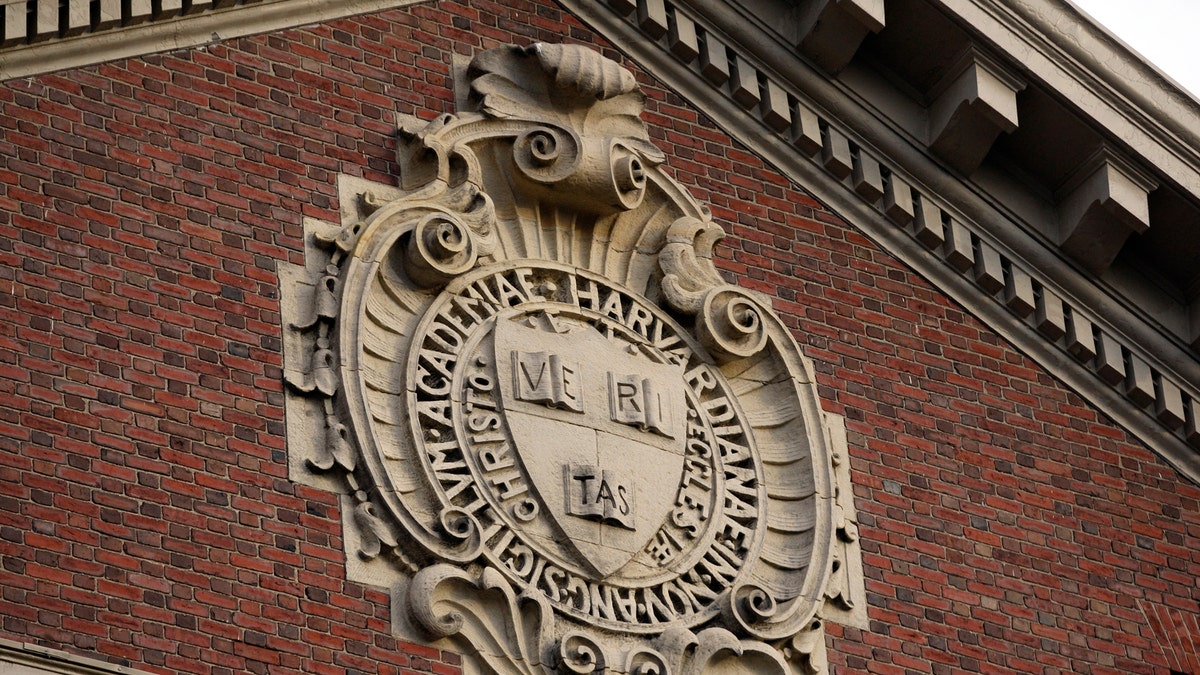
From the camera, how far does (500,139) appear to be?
1264cm

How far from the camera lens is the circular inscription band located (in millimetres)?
11664

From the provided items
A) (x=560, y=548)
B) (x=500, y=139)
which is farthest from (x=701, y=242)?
(x=560, y=548)

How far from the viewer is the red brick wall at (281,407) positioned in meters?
10.8

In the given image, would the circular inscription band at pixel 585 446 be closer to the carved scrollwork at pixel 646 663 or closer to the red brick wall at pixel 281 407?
the carved scrollwork at pixel 646 663

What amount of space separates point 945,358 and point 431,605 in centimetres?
330

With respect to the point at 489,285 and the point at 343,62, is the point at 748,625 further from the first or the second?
the point at 343,62

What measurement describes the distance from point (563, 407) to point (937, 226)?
2.50 meters

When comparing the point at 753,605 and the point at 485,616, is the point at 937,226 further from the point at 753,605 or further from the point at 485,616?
the point at 485,616

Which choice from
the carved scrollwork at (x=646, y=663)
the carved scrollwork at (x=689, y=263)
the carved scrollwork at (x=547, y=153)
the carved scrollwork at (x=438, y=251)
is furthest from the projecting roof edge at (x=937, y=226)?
the carved scrollwork at (x=646, y=663)

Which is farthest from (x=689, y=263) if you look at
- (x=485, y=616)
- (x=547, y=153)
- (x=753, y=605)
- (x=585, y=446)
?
(x=485, y=616)

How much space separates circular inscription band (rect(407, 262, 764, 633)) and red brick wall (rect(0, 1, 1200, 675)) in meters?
0.60

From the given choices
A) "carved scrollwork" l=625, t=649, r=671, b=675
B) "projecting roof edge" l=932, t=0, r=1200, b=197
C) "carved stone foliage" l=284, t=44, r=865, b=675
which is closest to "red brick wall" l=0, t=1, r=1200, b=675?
"carved stone foliage" l=284, t=44, r=865, b=675

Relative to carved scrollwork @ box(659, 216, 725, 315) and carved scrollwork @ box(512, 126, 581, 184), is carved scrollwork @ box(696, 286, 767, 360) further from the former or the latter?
carved scrollwork @ box(512, 126, 581, 184)

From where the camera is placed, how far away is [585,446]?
12.0m
